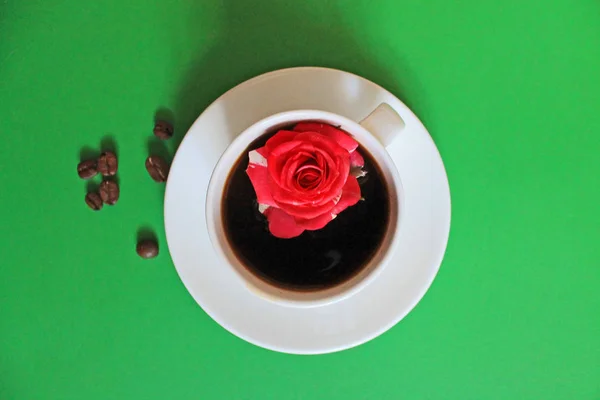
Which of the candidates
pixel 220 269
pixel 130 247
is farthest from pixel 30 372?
pixel 220 269

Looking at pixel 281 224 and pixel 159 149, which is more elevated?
pixel 159 149

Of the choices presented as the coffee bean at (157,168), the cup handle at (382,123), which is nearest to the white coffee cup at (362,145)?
the cup handle at (382,123)

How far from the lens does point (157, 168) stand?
2.46ft

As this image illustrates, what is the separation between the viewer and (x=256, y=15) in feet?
2.54

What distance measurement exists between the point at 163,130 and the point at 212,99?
9cm

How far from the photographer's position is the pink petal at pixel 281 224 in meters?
0.64

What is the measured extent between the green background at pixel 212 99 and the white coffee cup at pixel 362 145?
22cm

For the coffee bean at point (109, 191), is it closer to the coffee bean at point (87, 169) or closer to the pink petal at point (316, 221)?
the coffee bean at point (87, 169)

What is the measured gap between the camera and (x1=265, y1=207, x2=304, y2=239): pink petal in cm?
64

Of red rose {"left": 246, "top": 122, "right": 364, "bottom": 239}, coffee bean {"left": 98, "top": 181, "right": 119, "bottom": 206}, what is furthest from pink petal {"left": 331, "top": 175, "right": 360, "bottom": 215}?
coffee bean {"left": 98, "top": 181, "right": 119, "bottom": 206}

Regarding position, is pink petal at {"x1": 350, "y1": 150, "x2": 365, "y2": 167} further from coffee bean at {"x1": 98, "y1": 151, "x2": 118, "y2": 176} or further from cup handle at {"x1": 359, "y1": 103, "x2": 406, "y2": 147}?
coffee bean at {"x1": 98, "y1": 151, "x2": 118, "y2": 176}

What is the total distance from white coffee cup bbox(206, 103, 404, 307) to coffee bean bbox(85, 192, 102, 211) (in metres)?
0.26

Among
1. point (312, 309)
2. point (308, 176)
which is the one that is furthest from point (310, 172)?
point (312, 309)

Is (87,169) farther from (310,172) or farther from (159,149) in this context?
(310,172)
